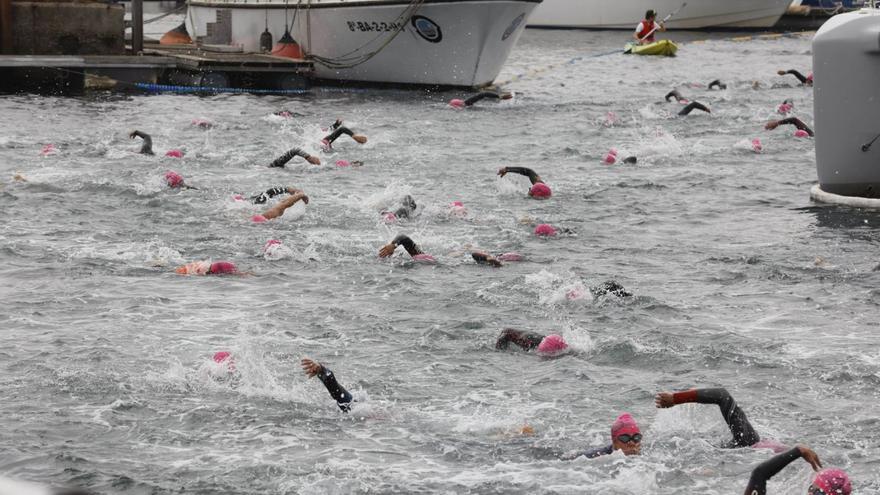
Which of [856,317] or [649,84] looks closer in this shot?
[856,317]

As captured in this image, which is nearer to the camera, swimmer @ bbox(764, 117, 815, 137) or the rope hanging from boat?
swimmer @ bbox(764, 117, 815, 137)

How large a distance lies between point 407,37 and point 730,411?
2507 cm

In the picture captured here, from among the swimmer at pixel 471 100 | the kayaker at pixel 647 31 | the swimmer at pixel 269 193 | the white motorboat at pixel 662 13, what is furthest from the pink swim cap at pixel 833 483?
the white motorboat at pixel 662 13

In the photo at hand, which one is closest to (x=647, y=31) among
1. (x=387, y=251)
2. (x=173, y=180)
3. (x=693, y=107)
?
(x=693, y=107)

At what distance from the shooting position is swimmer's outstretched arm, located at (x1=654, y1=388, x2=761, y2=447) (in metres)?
8.55

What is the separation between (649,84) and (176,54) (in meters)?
12.8

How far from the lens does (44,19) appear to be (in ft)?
100

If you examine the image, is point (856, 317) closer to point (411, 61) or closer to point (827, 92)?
point (827, 92)

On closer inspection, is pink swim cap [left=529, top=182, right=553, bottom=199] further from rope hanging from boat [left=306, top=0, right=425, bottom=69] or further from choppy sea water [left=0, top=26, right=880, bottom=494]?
rope hanging from boat [left=306, top=0, right=425, bottom=69]

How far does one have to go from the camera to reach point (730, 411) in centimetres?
877

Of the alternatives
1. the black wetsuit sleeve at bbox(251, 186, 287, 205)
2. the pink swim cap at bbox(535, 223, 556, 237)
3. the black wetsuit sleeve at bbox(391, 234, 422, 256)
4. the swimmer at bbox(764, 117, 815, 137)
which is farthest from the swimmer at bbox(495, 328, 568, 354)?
the swimmer at bbox(764, 117, 815, 137)

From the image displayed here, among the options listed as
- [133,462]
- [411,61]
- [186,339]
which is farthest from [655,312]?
[411,61]

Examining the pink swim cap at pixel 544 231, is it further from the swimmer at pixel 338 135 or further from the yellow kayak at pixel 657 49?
the yellow kayak at pixel 657 49

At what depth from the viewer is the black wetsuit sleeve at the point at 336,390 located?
9.23m
